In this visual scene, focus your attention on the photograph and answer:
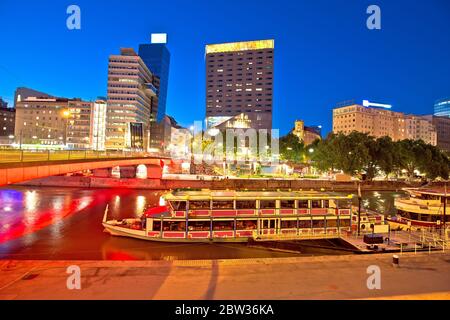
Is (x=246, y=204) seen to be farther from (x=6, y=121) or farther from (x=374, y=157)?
(x=6, y=121)

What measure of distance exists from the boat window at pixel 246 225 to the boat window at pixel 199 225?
8.43 feet

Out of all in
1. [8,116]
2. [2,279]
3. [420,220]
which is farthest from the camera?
[8,116]

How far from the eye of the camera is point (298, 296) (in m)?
11.8

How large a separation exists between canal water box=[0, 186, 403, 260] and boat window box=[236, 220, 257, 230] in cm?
163

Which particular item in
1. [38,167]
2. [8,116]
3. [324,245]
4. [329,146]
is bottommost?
[324,245]

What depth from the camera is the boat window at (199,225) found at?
997 inches

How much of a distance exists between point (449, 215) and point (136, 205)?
39.1m

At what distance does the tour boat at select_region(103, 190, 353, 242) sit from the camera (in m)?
25.3

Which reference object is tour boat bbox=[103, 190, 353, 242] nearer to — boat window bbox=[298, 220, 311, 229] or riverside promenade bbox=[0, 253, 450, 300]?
boat window bbox=[298, 220, 311, 229]

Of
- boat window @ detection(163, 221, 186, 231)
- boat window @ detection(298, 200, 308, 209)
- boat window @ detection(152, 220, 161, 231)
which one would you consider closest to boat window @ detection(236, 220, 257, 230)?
boat window @ detection(298, 200, 308, 209)

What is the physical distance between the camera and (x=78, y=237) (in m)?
27.3

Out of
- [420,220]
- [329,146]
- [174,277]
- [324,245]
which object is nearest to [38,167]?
[174,277]

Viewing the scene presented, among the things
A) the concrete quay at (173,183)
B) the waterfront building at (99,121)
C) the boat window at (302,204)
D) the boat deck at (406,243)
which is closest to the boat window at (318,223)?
the boat window at (302,204)
